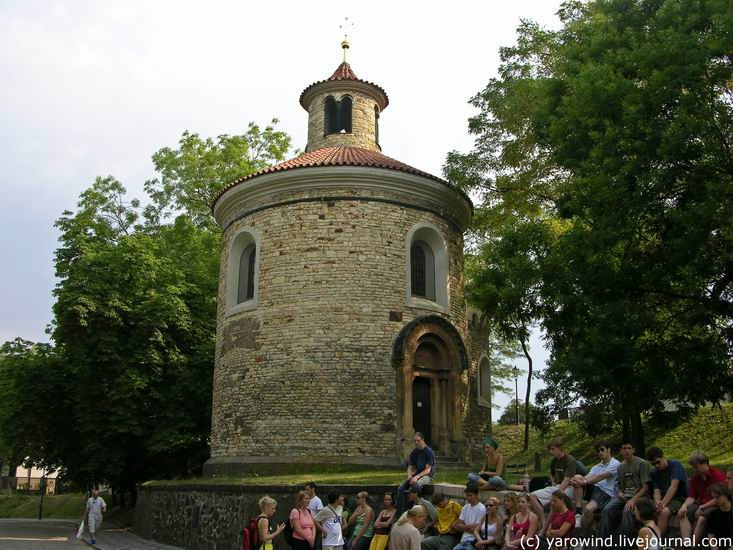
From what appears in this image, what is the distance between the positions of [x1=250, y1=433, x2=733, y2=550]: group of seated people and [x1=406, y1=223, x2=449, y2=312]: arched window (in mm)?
9069

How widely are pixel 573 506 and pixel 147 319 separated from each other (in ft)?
53.7

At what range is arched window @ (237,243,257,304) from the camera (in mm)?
19859

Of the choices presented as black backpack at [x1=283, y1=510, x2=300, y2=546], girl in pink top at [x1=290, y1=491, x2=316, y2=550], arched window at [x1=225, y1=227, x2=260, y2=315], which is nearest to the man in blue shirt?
girl in pink top at [x1=290, y1=491, x2=316, y2=550]

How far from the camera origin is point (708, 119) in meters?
12.7

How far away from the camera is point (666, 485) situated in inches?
328

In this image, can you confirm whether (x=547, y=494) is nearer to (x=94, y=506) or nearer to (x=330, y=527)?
(x=330, y=527)

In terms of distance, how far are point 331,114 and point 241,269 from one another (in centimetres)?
702

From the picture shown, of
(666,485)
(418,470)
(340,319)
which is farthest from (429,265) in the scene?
(666,485)

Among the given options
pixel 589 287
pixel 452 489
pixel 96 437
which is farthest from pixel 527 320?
pixel 96 437

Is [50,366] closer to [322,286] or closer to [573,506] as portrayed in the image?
[322,286]

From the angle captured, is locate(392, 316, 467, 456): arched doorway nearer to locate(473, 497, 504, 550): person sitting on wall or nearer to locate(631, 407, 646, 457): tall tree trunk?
locate(631, 407, 646, 457): tall tree trunk

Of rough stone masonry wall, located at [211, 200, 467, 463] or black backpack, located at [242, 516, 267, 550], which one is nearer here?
black backpack, located at [242, 516, 267, 550]

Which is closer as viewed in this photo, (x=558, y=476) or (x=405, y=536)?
(x=405, y=536)

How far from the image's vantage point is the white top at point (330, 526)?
9859 mm
